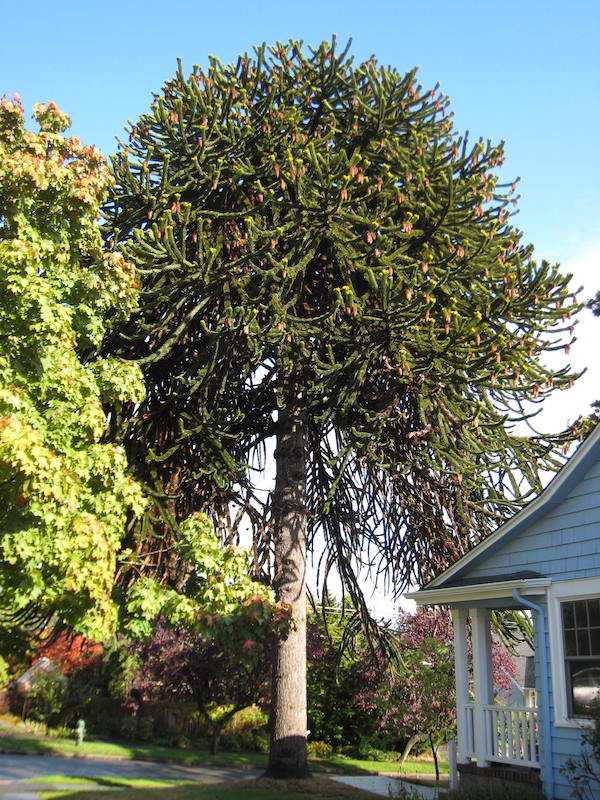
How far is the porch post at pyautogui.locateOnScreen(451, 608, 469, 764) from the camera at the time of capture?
11875 millimetres

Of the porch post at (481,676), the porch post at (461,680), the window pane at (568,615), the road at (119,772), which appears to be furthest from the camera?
the road at (119,772)

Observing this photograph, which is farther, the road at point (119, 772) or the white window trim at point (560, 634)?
the road at point (119, 772)

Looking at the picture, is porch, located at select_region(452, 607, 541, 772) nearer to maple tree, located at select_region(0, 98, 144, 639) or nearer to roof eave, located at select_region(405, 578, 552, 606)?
roof eave, located at select_region(405, 578, 552, 606)

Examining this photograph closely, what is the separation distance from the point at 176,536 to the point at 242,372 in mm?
3954

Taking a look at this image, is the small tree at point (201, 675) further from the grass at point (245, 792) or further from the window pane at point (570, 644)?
the window pane at point (570, 644)

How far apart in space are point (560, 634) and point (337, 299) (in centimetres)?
706

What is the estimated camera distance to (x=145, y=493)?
562 inches

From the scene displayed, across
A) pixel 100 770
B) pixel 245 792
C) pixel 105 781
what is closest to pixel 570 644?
pixel 245 792

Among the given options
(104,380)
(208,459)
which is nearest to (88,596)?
(104,380)

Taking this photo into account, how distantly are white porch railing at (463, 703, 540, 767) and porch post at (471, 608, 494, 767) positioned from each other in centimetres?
3

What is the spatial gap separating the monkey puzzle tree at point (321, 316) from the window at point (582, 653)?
3802 millimetres

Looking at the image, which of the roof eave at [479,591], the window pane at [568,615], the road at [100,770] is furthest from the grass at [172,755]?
the window pane at [568,615]

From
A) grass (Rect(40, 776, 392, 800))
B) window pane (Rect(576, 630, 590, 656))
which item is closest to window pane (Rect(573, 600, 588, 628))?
window pane (Rect(576, 630, 590, 656))

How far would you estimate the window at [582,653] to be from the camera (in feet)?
32.5
